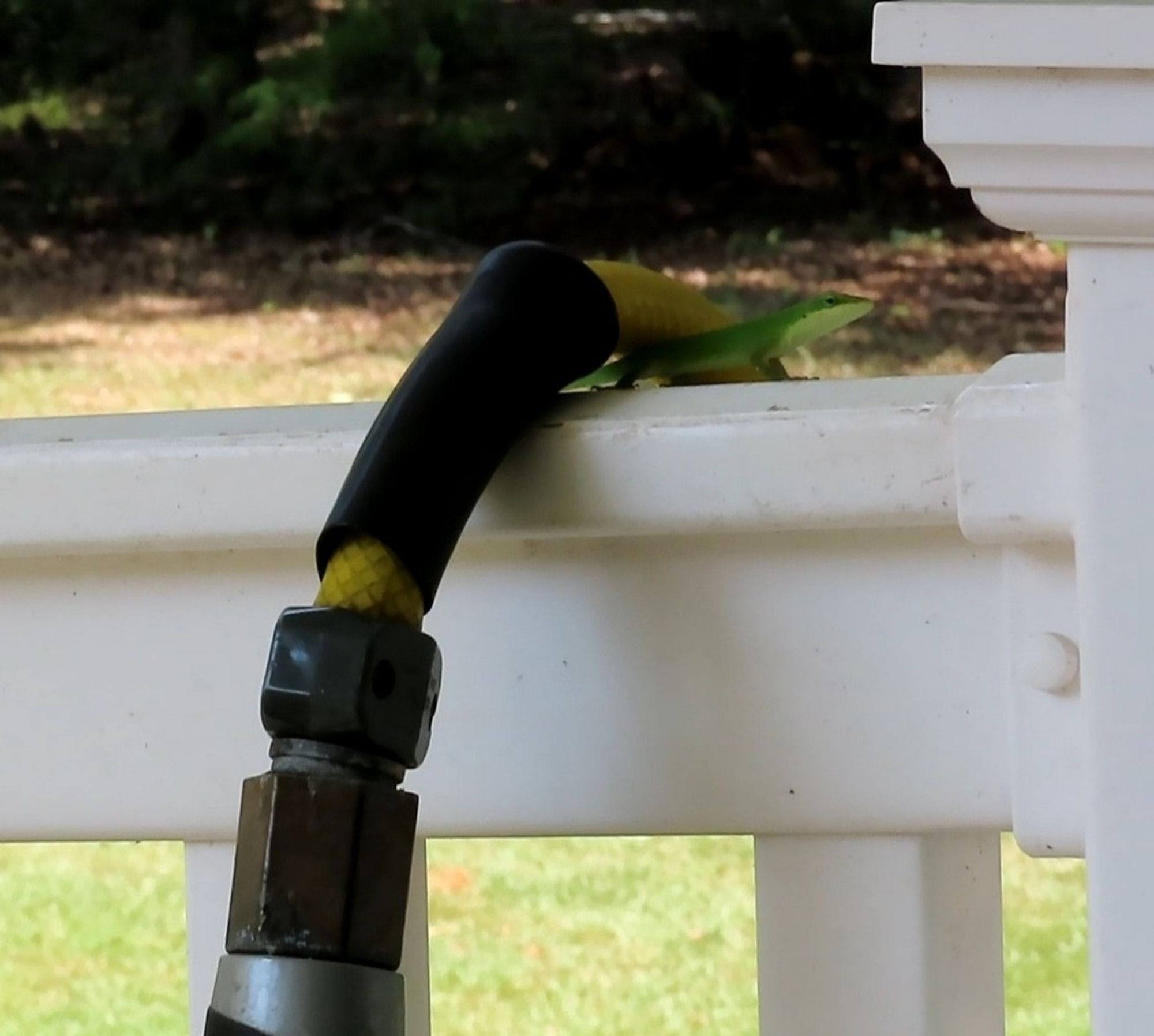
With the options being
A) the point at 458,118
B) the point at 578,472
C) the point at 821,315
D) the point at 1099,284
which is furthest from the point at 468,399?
the point at 458,118

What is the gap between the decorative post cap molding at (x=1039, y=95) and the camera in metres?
0.36

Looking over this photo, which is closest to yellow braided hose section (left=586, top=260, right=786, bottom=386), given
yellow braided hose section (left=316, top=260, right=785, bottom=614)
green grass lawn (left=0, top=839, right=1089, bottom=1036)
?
yellow braided hose section (left=316, top=260, right=785, bottom=614)

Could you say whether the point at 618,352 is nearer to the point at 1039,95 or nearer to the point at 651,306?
the point at 651,306

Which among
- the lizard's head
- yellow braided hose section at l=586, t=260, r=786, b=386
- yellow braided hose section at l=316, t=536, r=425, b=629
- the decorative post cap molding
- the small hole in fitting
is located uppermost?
the lizard's head

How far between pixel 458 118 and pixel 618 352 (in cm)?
222

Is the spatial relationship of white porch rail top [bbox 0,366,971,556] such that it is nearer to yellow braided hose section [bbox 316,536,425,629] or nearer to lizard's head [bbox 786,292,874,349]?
yellow braided hose section [bbox 316,536,425,629]

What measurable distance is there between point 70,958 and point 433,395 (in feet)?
5.98

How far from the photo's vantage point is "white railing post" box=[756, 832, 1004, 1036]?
1.62ft

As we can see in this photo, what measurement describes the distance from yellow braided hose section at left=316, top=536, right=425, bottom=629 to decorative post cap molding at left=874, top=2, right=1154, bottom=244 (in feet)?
0.52

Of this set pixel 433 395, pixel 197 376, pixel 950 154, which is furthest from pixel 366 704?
pixel 197 376

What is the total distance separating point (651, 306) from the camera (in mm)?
518

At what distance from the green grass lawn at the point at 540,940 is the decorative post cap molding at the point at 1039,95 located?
143cm

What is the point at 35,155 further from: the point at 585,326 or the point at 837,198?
the point at 585,326

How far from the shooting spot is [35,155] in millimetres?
2818
